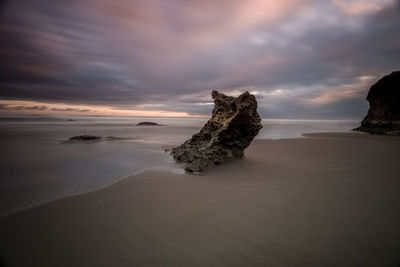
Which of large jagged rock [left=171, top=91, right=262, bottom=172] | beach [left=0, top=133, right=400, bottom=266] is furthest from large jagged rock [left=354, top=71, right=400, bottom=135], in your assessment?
beach [left=0, top=133, right=400, bottom=266]

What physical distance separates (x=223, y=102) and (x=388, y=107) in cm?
2427

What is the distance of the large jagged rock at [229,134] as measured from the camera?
5129 millimetres

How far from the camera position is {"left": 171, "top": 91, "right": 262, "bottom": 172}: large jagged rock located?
513 centimetres

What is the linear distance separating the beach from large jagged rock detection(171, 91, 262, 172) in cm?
148

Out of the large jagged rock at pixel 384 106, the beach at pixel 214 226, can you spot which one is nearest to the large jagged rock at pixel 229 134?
the beach at pixel 214 226

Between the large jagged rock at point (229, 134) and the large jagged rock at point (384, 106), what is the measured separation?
64.7 feet

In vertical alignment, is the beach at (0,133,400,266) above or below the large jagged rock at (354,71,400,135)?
below

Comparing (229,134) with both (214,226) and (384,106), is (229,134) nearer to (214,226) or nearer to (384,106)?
(214,226)

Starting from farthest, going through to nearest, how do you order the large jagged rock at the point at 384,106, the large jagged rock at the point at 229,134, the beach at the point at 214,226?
the large jagged rock at the point at 384,106, the large jagged rock at the point at 229,134, the beach at the point at 214,226

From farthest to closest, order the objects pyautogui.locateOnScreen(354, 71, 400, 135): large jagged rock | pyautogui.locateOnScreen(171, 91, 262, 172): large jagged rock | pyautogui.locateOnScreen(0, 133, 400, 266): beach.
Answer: pyautogui.locateOnScreen(354, 71, 400, 135): large jagged rock → pyautogui.locateOnScreen(171, 91, 262, 172): large jagged rock → pyautogui.locateOnScreen(0, 133, 400, 266): beach

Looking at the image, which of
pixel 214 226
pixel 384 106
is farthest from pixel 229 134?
pixel 384 106

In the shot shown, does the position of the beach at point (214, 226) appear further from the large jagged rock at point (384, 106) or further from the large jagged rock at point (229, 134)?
the large jagged rock at point (384, 106)

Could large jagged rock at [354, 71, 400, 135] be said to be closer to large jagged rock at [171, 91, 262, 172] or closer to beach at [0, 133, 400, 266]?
large jagged rock at [171, 91, 262, 172]

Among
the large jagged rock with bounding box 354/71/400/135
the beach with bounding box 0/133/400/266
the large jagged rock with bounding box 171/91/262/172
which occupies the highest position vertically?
the large jagged rock with bounding box 354/71/400/135
